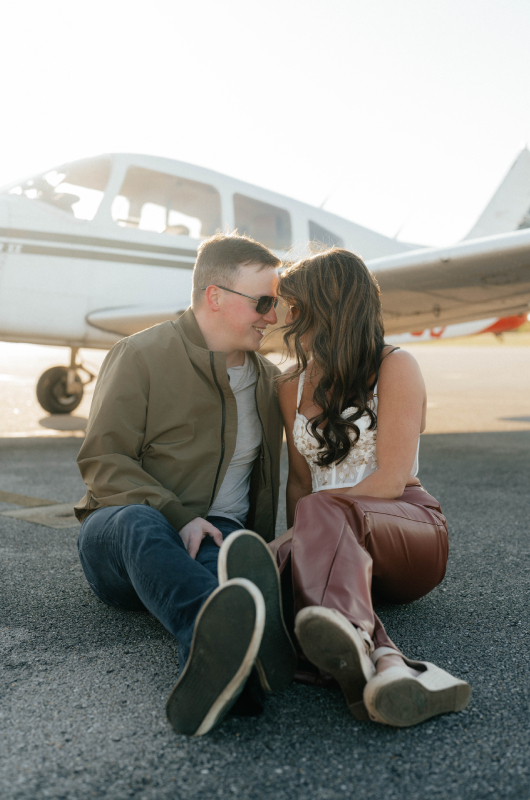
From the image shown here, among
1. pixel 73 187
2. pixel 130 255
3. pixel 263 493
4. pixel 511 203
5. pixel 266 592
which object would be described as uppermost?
pixel 511 203

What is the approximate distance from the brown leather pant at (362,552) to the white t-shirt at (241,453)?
39 centimetres

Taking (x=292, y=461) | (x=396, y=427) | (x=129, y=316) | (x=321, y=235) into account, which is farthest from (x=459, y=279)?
(x=396, y=427)

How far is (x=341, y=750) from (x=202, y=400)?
1.07 metres

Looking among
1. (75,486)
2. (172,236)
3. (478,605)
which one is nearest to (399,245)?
(172,236)

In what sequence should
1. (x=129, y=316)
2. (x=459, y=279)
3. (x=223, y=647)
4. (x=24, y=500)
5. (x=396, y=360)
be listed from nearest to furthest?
(x=223, y=647), (x=396, y=360), (x=24, y=500), (x=459, y=279), (x=129, y=316)

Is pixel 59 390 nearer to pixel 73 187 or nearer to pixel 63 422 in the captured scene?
pixel 63 422

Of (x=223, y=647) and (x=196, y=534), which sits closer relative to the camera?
(x=223, y=647)

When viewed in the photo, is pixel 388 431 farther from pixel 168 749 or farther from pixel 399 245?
pixel 399 245

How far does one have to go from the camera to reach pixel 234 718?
1360 millimetres

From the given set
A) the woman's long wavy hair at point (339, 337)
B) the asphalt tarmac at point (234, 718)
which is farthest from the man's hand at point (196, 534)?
the woman's long wavy hair at point (339, 337)

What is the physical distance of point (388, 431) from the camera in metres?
1.84

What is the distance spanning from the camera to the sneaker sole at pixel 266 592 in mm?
1336

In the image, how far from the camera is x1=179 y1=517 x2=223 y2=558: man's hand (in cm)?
177

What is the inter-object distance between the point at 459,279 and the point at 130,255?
9.96 ft
